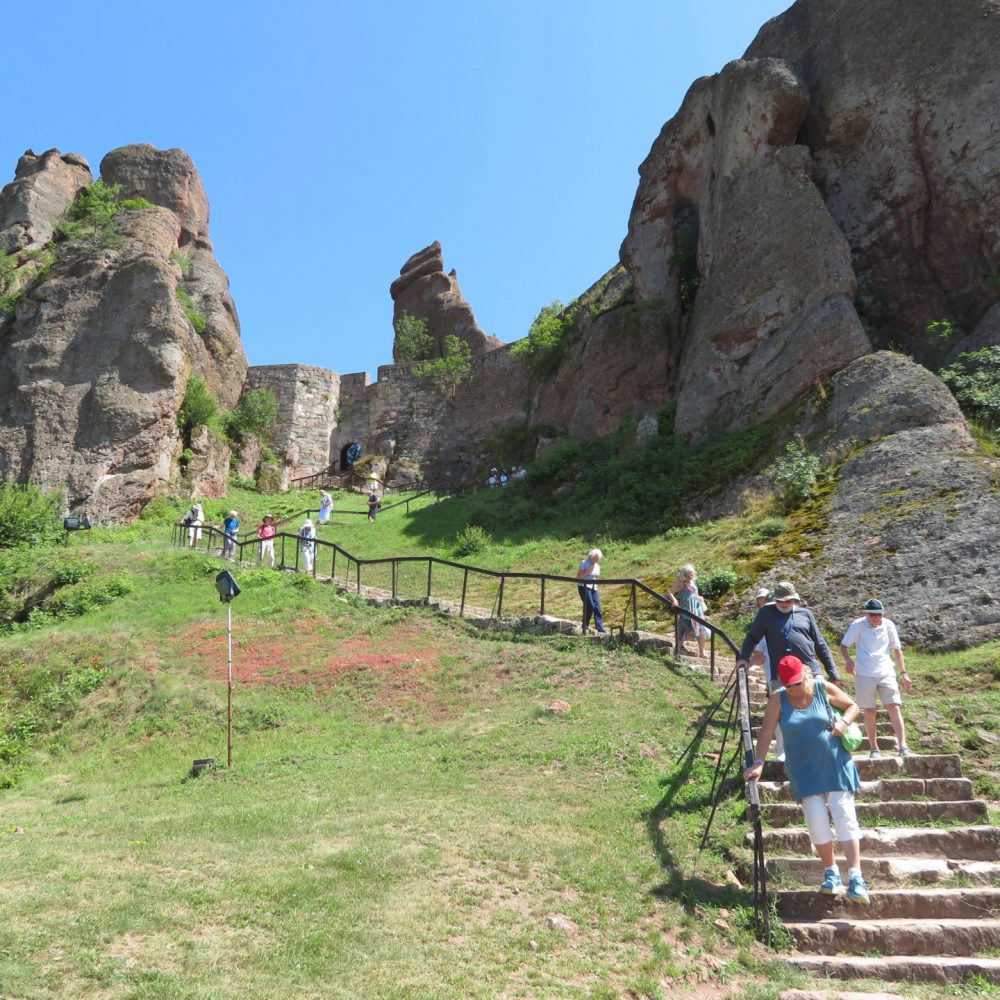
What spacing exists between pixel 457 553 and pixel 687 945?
53.0ft

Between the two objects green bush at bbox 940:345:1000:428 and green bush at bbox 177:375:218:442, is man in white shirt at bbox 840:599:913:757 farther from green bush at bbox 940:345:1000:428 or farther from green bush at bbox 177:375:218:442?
green bush at bbox 177:375:218:442

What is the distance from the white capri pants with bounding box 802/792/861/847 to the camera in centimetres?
549

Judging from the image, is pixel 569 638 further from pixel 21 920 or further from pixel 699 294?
pixel 699 294

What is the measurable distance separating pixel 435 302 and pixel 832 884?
145 feet

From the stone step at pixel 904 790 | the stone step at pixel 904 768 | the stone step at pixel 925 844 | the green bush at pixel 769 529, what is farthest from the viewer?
the green bush at pixel 769 529

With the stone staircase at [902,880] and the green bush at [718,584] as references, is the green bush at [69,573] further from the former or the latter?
the stone staircase at [902,880]

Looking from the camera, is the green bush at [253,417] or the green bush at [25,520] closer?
the green bush at [25,520]

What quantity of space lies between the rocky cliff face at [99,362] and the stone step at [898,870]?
2688 cm

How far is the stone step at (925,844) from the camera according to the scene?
6.27 metres

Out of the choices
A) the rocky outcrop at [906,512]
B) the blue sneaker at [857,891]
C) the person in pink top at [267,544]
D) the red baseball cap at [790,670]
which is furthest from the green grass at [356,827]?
the person in pink top at [267,544]

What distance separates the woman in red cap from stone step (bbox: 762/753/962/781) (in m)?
1.79

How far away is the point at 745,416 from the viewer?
2048 cm

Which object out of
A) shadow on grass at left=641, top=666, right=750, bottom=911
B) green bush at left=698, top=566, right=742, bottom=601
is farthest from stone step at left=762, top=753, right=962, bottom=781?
green bush at left=698, top=566, right=742, bottom=601

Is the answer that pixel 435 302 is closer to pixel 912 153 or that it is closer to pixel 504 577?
pixel 912 153
